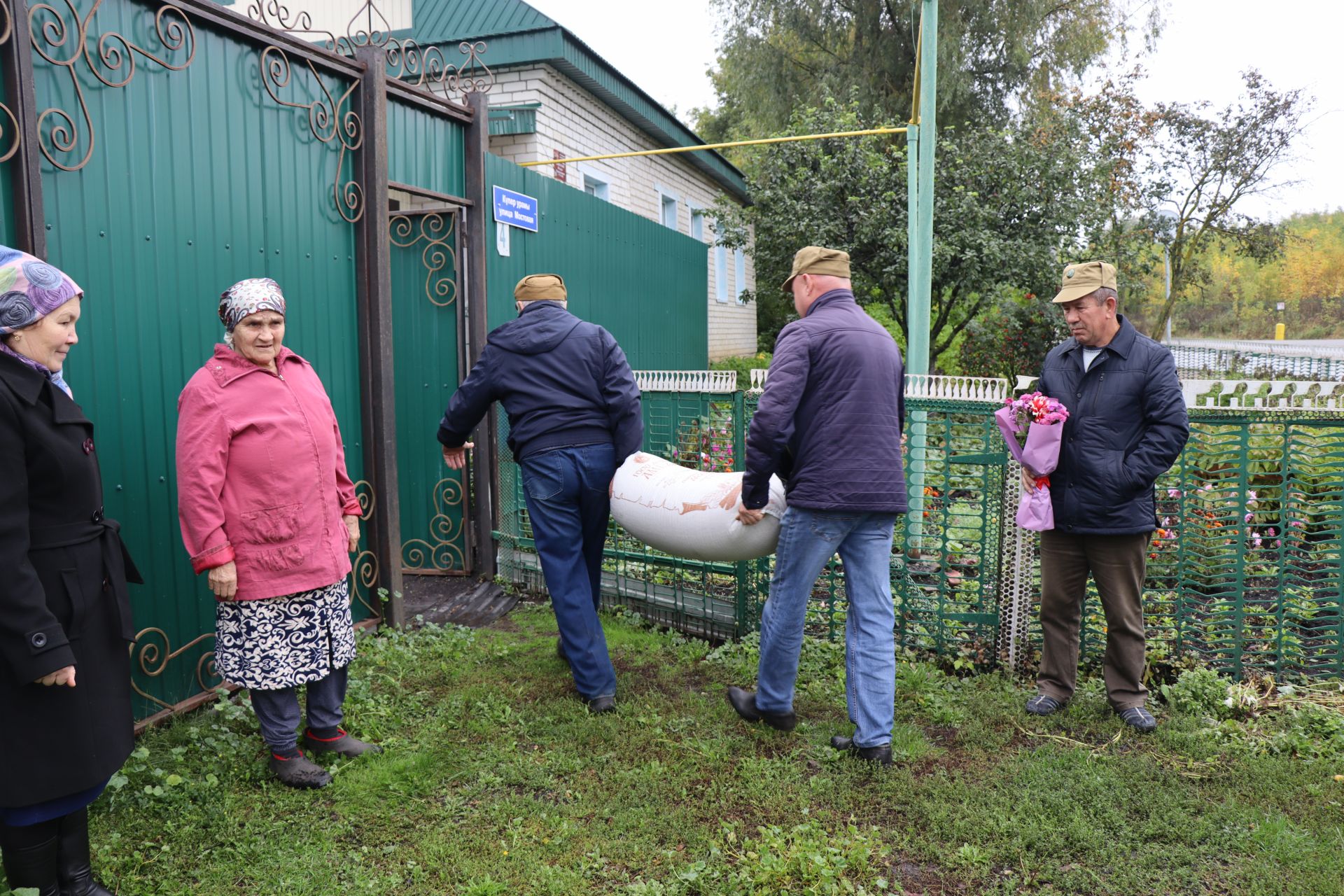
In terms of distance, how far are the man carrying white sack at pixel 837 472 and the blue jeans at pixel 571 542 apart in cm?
74

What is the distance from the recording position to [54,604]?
7.39ft

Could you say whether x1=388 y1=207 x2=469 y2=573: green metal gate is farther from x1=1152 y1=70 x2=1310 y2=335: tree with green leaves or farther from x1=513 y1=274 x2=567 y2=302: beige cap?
x1=1152 y1=70 x2=1310 y2=335: tree with green leaves

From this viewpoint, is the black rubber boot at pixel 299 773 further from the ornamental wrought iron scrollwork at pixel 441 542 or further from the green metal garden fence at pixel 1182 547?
the ornamental wrought iron scrollwork at pixel 441 542

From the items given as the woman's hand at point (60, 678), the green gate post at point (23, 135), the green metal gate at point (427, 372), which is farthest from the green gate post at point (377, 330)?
the woman's hand at point (60, 678)

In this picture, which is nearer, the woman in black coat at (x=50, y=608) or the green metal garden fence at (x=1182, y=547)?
the woman in black coat at (x=50, y=608)

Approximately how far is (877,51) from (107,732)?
18.9m

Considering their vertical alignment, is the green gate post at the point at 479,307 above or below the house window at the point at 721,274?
below

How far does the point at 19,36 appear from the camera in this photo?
2.95 meters

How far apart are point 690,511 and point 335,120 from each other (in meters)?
2.63

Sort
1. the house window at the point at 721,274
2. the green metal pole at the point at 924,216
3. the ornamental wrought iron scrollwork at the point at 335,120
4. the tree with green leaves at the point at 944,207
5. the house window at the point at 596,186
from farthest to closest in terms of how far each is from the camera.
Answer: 1. the house window at the point at 721,274
2. the tree with green leaves at the point at 944,207
3. the house window at the point at 596,186
4. the green metal pole at the point at 924,216
5. the ornamental wrought iron scrollwork at the point at 335,120

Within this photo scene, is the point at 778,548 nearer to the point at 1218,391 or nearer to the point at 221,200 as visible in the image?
the point at 1218,391

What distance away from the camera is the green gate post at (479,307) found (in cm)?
557

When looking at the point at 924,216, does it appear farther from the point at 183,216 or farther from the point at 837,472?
the point at 183,216

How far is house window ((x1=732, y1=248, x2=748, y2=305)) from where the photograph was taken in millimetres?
17172
